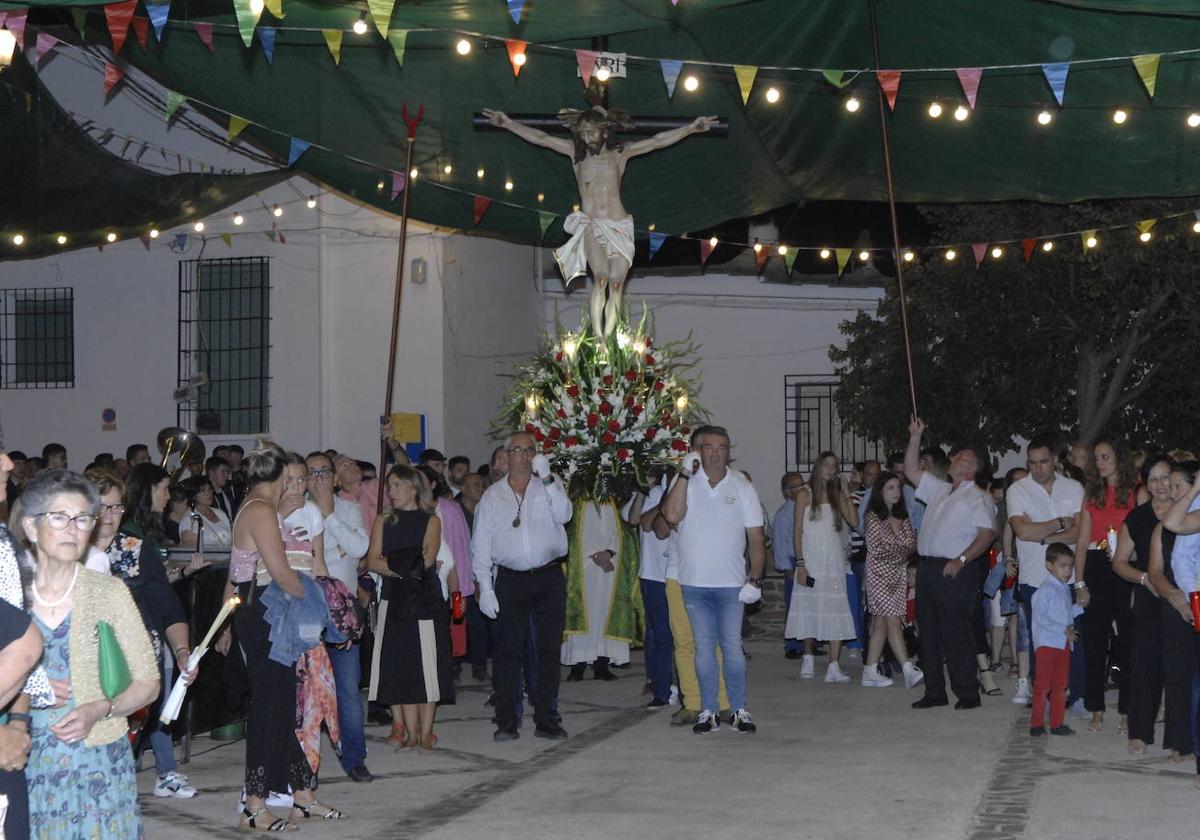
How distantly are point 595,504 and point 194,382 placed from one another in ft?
27.5

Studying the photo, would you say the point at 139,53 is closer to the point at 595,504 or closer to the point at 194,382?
the point at 595,504

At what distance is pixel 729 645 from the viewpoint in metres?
10.6

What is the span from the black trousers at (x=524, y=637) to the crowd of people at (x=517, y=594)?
0.02 m

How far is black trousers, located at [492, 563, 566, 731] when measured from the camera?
10281 mm

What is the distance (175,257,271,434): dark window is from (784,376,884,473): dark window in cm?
911

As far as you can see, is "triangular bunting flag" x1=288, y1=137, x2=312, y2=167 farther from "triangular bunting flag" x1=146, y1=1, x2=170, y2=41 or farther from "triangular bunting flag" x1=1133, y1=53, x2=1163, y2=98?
"triangular bunting flag" x1=1133, y1=53, x2=1163, y2=98

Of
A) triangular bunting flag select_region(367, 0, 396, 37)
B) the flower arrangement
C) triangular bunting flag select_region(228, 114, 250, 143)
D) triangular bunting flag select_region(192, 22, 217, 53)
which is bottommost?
the flower arrangement

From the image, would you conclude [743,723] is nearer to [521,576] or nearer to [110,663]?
[521,576]

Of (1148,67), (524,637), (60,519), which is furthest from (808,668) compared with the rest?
(60,519)

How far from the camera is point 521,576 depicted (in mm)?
10336

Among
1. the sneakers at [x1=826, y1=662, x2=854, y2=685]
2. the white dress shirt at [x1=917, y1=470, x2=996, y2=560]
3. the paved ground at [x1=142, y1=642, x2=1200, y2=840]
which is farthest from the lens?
the sneakers at [x1=826, y1=662, x2=854, y2=685]

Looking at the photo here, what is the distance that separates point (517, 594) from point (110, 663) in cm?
559

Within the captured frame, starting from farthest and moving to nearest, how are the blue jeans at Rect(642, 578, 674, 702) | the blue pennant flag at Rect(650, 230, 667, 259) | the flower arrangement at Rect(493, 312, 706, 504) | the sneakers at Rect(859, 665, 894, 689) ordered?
the blue pennant flag at Rect(650, 230, 667, 259) < the sneakers at Rect(859, 665, 894, 689) < the blue jeans at Rect(642, 578, 674, 702) < the flower arrangement at Rect(493, 312, 706, 504)

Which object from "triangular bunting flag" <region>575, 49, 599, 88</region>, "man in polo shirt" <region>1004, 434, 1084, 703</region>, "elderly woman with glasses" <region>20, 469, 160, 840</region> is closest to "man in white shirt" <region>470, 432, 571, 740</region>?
"triangular bunting flag" <region>575, 49, 599, 88</region>
